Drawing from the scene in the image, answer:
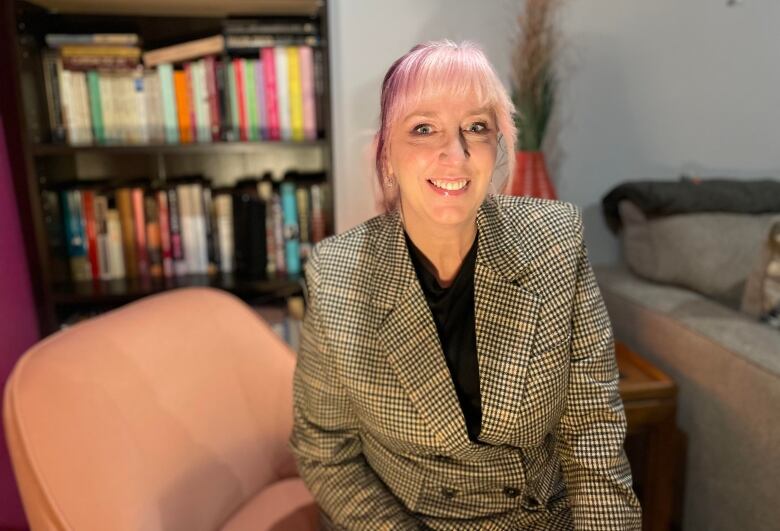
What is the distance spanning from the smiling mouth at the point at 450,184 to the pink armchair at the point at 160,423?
1.97 feet

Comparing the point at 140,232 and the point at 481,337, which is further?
the point at 140,232

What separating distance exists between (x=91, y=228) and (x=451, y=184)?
1.30m

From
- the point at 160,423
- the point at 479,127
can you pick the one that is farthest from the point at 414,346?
the point at 160,423

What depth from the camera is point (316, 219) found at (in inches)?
73.6

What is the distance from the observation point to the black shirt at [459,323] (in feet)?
3.25

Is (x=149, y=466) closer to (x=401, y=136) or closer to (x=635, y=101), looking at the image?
(x=401, y=136)

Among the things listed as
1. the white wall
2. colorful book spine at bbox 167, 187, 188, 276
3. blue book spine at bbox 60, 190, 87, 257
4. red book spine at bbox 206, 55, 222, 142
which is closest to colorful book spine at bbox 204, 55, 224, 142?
red book spine at bbox 206, 55, 222, 142

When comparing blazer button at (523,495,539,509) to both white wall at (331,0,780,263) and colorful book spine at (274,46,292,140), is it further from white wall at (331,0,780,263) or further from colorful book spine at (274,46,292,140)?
colorful book spine at (274,46,292,140)

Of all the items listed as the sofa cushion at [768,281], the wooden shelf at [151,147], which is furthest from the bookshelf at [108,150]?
the sofa cushion at [768,281]

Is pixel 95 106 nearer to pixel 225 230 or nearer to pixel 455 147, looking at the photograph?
pixel 225 230

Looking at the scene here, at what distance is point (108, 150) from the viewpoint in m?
1.66

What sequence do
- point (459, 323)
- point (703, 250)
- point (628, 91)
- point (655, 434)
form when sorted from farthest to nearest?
point (628, 91)
point (703, 250)
point (655, 434)
point (459, 323)

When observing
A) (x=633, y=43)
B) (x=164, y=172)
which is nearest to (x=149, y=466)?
(x=164, y=172)

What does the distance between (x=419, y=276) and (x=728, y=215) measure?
119cm
